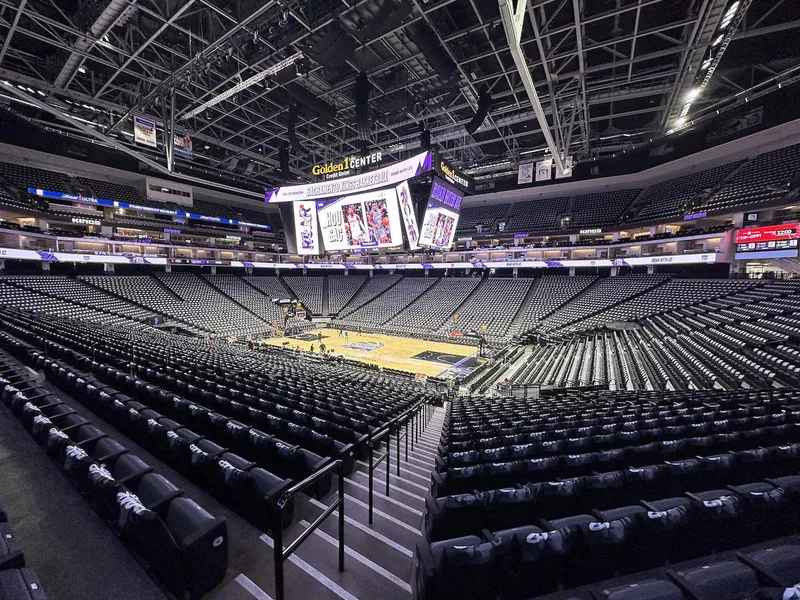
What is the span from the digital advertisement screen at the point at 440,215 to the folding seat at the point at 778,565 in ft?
56.7

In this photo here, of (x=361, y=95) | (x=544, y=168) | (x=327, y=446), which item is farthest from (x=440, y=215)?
(x=327, y=446)

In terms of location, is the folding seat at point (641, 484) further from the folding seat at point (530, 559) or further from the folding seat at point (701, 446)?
the folding seat at point (530, 559)

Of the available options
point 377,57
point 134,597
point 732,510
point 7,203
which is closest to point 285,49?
point 377,57

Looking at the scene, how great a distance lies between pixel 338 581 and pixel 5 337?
44.5 ft

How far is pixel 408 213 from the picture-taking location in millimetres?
18156

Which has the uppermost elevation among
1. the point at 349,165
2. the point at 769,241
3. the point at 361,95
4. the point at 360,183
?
the point at 361,95

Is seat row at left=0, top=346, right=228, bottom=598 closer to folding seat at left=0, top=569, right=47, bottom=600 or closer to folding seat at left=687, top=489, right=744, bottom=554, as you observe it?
folding seat at left=0, top=569, right=47, bottom=600

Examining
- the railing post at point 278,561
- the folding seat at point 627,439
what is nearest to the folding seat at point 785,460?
the folding seat at point 627,439

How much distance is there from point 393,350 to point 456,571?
925 inches

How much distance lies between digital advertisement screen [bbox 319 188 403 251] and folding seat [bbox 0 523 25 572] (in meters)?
18.0

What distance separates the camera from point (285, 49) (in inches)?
541

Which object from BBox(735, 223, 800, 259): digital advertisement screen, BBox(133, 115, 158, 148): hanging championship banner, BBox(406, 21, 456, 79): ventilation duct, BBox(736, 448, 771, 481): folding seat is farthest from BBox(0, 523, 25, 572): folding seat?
BBox(735, 223, 800, 259): digital advertisement screen

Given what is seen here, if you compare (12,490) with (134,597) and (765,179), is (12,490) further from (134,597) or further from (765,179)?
(765,179)

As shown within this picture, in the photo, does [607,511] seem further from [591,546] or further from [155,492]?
[155,492]
